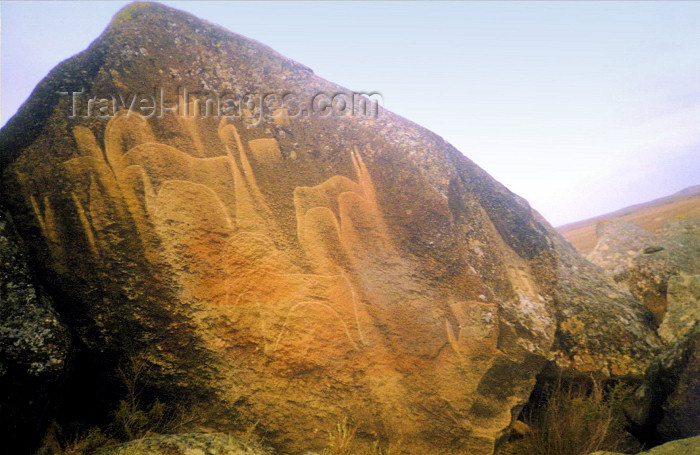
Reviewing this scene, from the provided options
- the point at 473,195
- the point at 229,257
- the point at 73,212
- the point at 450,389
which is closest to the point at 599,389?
the point at 450,389

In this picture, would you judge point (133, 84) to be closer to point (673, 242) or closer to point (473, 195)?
point (473, 195)

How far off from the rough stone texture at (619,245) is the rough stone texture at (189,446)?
5.24 m

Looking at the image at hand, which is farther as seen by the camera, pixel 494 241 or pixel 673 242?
pixel 673 242

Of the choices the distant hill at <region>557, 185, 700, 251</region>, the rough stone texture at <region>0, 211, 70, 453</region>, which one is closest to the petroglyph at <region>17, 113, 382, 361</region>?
the rough stone texture at <region>0, 211, 70, 453</region>

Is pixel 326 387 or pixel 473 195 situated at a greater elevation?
pixel 473 195

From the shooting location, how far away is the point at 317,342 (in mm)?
2764

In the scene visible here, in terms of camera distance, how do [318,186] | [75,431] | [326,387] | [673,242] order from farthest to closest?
[673,242], [318,186], [326,387], [75,431]

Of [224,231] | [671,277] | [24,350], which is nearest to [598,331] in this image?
[671,277]

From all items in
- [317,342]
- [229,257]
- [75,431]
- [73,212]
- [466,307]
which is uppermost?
[73,212]

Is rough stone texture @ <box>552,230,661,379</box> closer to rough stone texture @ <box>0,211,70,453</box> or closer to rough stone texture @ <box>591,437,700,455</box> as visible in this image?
rough stone texture @ <box>591,437,700,455</box>

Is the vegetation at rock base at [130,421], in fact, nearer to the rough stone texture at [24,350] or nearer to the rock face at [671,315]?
the rough stone texture at [24,350]

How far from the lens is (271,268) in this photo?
9.20 ft

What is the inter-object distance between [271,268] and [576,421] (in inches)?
110

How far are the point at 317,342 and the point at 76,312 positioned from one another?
5.84ft
